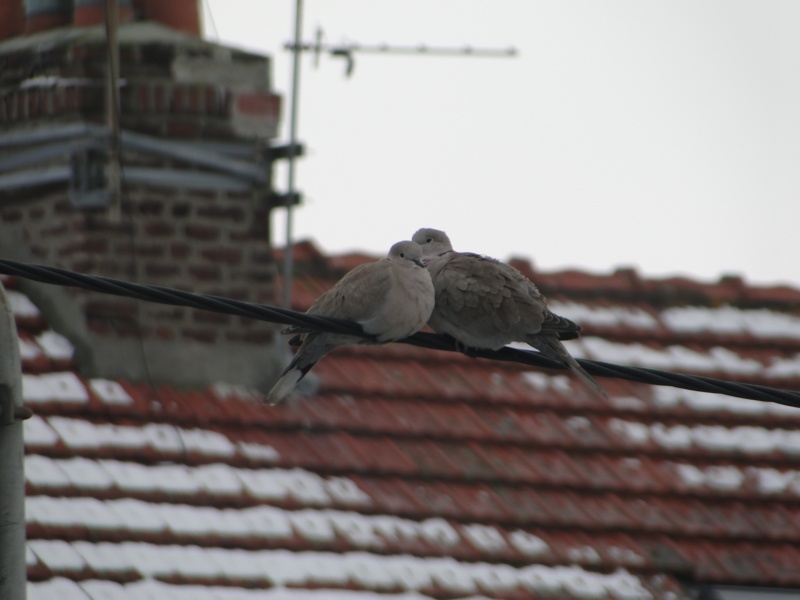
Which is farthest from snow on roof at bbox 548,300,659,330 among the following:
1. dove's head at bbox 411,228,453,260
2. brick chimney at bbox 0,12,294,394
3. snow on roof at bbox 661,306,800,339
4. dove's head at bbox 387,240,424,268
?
dove's head at bbox 387,240,424,268

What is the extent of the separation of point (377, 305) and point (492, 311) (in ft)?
1.40

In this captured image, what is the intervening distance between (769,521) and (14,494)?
348 centimetres

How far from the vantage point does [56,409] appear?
5059mm

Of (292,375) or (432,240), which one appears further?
(432,240)

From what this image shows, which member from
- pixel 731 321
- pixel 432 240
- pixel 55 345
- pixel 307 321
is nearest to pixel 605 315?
pixel 731 321

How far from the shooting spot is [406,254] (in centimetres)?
447

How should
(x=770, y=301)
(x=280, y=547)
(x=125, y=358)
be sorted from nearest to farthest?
(x=280, y=547)
(x=125, y=358)
(x=770, y=301)

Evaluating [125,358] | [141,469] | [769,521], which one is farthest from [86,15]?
[769,521]

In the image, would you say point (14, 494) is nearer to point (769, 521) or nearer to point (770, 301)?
point (769, 521)

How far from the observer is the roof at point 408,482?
15.3 ft

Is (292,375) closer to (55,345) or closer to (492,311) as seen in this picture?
(492,311)

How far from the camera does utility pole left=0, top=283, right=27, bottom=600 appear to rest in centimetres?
312

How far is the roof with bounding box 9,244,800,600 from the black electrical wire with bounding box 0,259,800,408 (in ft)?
3.42

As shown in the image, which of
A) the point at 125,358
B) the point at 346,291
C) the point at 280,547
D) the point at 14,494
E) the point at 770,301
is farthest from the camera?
the point at 770,301
